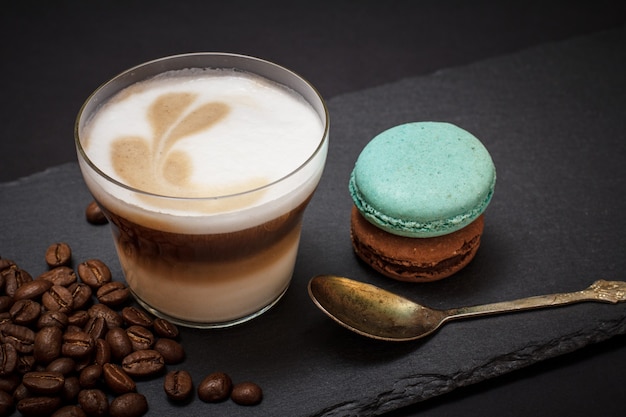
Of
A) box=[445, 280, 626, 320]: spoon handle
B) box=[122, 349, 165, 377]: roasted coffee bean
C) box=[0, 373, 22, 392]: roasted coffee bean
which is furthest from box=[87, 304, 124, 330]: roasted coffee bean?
box=[445, 280, 626, 320]: spoon handle

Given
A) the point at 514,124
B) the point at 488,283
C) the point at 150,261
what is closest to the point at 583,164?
the point at 514,124

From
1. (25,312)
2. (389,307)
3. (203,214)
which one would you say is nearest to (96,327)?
(25,312)

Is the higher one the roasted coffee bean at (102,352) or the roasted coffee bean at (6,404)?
the roasted coffee bean at (102,352)

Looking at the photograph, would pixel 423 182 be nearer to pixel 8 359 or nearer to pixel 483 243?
pixel 483 243

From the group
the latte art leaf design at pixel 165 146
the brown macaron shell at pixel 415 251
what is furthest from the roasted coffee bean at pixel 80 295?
the brown macaron shell at pixel 415 251

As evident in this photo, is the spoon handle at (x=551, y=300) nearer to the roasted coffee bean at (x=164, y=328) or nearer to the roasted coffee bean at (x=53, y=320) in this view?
the roasted coffee bean at (x=164, y=328)
